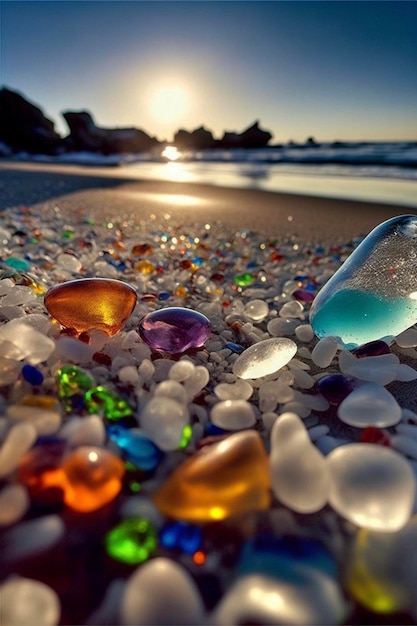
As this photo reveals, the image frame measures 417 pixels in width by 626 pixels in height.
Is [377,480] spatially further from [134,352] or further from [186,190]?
[186,190]

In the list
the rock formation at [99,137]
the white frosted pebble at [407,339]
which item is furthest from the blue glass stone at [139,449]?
the rock formation at [99,137]

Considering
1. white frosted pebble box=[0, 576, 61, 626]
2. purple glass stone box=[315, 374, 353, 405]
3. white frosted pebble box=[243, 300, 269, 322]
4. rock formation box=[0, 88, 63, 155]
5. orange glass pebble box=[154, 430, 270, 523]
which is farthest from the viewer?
rock formation box=[0, 88, 63, 155]

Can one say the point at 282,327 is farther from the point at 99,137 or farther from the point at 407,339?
the point at 99,137

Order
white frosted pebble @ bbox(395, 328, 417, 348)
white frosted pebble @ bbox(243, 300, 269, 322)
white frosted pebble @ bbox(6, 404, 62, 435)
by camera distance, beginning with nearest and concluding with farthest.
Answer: white frosted pebble @ bbox(6, 404, 62, 435)
white frosted pebble @ bbox(395, 328, 417, 348)
white frosted pebble @ bbox(243, 300, 269, 322)

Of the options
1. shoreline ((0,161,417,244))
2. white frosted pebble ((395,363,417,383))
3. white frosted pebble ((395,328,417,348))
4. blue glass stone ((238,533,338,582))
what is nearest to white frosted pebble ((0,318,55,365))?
blue glass stone ((238,533,338,582))

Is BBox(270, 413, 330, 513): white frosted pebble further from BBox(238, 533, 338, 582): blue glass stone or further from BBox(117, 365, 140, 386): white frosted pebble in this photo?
BBox(117, 365, 140, 386): white frosted pebble

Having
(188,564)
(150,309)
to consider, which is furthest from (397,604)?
(150,309)
